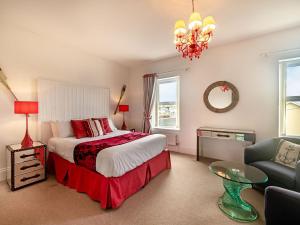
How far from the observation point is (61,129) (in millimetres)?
2980

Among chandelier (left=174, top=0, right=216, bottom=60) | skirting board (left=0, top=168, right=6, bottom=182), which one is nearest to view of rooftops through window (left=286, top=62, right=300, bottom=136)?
chandelier (left=174, top=0, right=216, bottom=60)

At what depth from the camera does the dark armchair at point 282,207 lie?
1120 millimetres

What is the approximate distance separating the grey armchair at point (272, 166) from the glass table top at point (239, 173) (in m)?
0.22

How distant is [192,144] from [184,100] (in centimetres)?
119

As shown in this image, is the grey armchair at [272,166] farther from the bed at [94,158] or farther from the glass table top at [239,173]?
the bed at [94,158]

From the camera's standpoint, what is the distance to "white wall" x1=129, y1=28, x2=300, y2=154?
294 centimetres

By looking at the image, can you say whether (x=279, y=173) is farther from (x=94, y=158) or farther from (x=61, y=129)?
(x=61, y=129)

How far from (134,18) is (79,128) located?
225 cm

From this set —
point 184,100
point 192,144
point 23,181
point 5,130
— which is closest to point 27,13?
point 5,130

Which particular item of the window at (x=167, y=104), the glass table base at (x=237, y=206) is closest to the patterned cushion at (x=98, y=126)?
the window at (x=167, y=104)

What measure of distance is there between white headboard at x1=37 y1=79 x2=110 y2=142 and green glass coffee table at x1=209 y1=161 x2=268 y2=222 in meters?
3.11

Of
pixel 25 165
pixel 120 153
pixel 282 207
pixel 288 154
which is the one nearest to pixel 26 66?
pixel 25 165

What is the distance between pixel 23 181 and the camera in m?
2.34

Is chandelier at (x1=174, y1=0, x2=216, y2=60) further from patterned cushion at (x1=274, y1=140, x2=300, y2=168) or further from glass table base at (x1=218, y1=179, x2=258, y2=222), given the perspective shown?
patterned cushion at (x1=274, y1=140, x2=300, y2=168)
